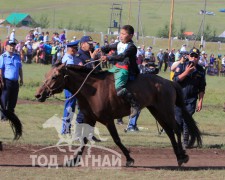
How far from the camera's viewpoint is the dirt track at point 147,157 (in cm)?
1200

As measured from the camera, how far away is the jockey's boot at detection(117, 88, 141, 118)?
1141 cm

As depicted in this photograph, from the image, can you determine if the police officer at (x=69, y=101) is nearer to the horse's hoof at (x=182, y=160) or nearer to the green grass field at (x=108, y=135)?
the green grass field at (x=108, y=135)

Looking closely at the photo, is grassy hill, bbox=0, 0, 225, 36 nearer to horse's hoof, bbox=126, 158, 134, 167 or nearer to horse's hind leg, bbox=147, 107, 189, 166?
horse's hind leg, bbox=147, 107, 189, 166

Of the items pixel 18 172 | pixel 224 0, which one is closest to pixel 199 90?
pixel 18 172

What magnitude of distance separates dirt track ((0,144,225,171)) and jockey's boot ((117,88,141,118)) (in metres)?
1.07

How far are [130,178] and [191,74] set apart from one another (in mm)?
4897

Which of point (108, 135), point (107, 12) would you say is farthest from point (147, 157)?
point (107, 12)

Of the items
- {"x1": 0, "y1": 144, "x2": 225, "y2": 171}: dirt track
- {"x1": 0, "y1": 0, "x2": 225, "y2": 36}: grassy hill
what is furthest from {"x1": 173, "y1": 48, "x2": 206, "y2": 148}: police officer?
{"x1": 0, "y1": 0, "x2": 225, "y2": 36}: grassy hill

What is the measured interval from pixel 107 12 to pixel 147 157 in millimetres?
89994

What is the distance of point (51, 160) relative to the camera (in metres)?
12.1

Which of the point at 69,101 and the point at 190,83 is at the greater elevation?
the point at 190,83

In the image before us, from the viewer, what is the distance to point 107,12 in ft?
335

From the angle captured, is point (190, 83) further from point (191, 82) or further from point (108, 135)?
point (108, 135)

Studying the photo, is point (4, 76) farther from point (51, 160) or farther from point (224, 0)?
point (224, 0)
